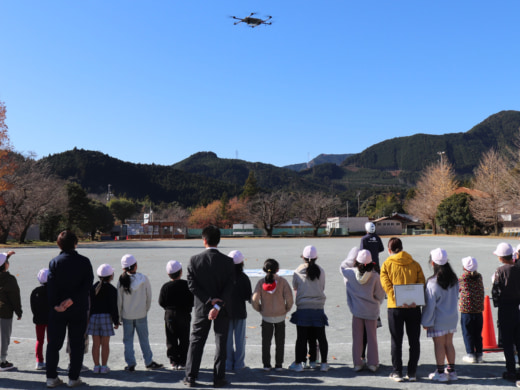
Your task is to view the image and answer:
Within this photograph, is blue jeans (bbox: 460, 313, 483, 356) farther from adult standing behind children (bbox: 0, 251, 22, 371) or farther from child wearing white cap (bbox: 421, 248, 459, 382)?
adult standing behind children (bbox: 0, 251, 22, 371)

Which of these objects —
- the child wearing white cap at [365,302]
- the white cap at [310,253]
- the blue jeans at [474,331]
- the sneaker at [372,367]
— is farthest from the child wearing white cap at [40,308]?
the blue jeans at [474,331]

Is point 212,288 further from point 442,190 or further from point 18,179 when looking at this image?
point 442,190

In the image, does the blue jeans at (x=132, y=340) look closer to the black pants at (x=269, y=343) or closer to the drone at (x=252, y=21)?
the black pants at (x=269, y=343)

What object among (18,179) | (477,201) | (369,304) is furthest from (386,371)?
(477,201)

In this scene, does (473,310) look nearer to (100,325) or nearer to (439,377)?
(439,377)

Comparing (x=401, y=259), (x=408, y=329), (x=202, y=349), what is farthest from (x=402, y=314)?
(x=202, y=349)

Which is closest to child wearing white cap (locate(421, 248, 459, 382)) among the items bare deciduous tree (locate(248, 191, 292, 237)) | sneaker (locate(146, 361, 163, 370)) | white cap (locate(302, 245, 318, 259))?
white cap (locate(302, 245, 318, 259))
